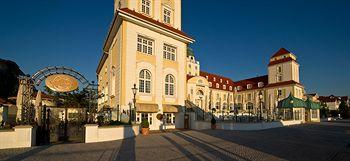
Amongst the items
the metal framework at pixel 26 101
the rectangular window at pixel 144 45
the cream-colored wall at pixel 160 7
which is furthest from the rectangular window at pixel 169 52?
the metal framework at pixel 26 101

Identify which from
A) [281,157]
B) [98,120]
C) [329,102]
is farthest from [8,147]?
[329,102]

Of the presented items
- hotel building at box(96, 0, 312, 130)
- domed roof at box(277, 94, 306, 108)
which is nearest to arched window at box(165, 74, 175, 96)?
hotel building at box(96, 0, 312, 130)

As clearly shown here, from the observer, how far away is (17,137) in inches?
471

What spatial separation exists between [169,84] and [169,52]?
12.6 feet

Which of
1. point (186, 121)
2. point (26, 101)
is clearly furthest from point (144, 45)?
point (26, 101)

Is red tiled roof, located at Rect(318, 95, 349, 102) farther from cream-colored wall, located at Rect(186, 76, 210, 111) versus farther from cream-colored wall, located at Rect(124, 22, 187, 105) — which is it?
cream-colored wall, located at Rect(124, 22, 187, 105)

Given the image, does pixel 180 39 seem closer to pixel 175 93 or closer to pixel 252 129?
pixel 175 93

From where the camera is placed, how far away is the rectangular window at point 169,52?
1057 inches

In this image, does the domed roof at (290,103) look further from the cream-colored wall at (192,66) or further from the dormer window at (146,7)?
the cream-colored wall at (192,66)

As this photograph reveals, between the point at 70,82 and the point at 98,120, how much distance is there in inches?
126

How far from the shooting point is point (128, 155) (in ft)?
32.9

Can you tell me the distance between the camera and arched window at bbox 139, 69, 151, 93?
23.6 metres

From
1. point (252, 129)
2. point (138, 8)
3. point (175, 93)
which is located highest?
point (138, 8)

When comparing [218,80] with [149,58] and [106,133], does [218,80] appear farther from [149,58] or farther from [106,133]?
[106,133]
